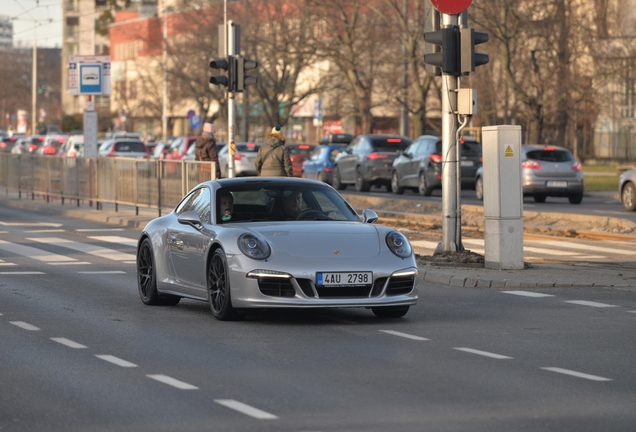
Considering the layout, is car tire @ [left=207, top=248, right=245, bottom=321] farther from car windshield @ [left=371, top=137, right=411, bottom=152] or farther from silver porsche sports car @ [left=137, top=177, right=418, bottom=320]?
car windshield @ [left=371, top=137, right=411, bottom=152]

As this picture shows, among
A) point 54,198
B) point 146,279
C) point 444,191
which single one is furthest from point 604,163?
point 146,279

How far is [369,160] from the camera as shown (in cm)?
4091

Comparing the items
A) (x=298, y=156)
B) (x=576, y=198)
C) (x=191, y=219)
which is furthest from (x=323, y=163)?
(x=191, y=219)

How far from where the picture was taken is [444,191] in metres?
16.9

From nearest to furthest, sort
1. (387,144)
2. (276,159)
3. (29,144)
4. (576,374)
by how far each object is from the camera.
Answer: (576,374) < (276,159) < (387,144) < (29,144)

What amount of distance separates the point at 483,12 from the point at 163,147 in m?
21.8

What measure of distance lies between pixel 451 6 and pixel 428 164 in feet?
67.3

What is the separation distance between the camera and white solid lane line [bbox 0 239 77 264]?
730 inches

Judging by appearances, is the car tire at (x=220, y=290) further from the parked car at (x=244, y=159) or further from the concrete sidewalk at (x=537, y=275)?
the parked car at (x=244, y=159)

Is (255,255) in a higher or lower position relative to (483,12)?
lower

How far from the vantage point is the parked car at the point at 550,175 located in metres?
33.6

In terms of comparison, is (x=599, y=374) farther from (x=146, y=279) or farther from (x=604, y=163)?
(x=604, y=163)

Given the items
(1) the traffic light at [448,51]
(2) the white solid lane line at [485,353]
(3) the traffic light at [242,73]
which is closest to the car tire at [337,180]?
(3) the traffic light at [242,73]

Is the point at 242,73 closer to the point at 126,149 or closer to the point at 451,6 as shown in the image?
the point at 451,6
